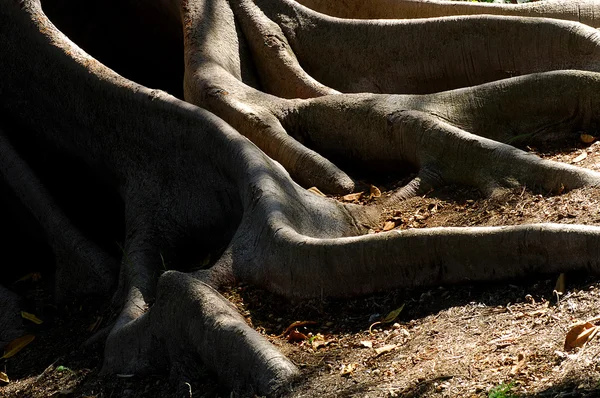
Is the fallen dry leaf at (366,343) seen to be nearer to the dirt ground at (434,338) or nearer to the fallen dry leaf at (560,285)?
the dirt ground at (434,338)

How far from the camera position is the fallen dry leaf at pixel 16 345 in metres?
6.19

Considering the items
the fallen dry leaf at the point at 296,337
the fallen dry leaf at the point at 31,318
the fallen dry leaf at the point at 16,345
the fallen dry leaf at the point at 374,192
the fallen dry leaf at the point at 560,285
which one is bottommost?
the fallen dry leaf at the point at 16,345

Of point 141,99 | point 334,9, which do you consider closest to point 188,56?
point 141,99

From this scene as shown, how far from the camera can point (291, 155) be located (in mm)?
6348

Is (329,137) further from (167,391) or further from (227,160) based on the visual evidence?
(167,391)

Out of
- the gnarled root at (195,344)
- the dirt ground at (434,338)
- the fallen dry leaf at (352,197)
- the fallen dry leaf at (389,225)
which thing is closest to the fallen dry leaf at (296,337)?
the dirt ground at (434,338)

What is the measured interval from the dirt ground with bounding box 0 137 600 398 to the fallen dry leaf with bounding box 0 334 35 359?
0.90ft

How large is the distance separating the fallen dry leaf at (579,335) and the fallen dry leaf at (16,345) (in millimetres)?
3900

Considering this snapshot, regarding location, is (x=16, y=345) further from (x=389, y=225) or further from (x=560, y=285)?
(x=560, y=285)

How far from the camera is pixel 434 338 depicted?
414 centimetres

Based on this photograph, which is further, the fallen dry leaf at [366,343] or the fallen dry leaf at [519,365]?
the fallen dry leaf at [366,343]

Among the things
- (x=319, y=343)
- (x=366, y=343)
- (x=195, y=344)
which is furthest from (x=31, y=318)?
(x=366, y=343)

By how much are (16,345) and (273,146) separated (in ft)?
7.28

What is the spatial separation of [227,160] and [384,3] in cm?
318
